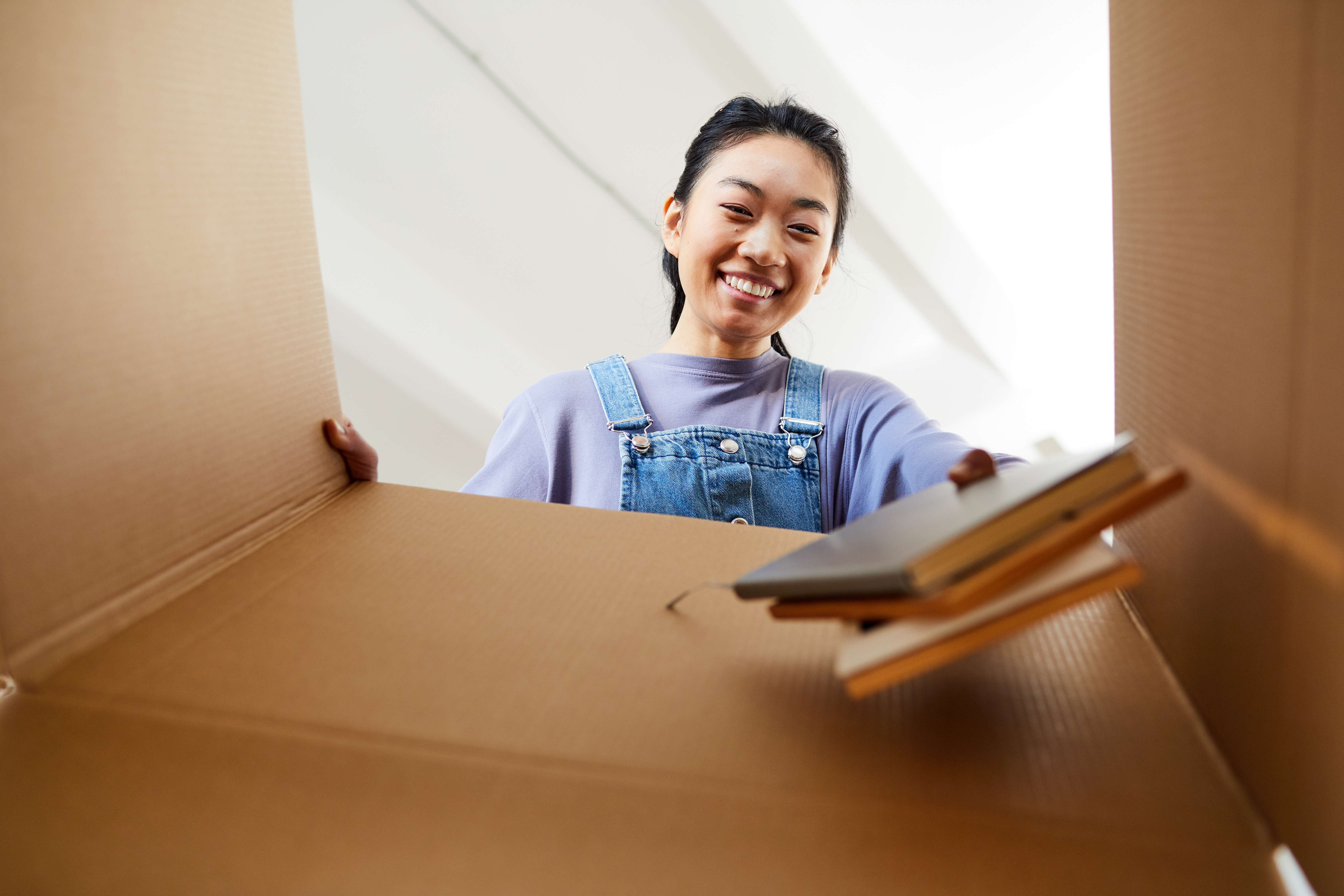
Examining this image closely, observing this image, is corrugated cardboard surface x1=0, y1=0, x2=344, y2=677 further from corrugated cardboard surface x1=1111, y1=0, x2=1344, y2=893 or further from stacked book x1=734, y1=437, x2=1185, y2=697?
corrugated cardboard surface x1=1111, y1=0, x2=1344, y2=893

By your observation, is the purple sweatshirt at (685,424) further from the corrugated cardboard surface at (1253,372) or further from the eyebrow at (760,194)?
the corrugated cardboard surface at (1253,372)

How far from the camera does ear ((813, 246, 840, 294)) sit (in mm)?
1105

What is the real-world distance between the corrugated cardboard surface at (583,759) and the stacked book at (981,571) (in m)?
0.05

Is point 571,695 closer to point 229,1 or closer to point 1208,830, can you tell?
point 1208,830

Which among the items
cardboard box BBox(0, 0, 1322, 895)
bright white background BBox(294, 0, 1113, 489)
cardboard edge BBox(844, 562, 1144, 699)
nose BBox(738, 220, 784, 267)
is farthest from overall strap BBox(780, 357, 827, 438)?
cardboard edge BBox(844, 562, 1144, 699)

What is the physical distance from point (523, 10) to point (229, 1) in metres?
1.11

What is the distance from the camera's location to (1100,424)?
1738 millimetres

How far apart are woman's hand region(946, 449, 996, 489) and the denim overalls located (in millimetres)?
494

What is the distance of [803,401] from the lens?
3.43 ft

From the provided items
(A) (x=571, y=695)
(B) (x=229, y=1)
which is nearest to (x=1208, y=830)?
(A) (x=571, y=695)

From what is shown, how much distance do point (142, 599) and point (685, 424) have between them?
669 mm

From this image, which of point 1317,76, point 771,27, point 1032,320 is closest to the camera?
point 1317,76

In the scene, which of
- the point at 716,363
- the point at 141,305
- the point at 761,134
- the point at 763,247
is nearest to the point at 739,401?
the point at 716,363

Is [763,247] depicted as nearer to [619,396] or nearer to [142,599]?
[619,396]
